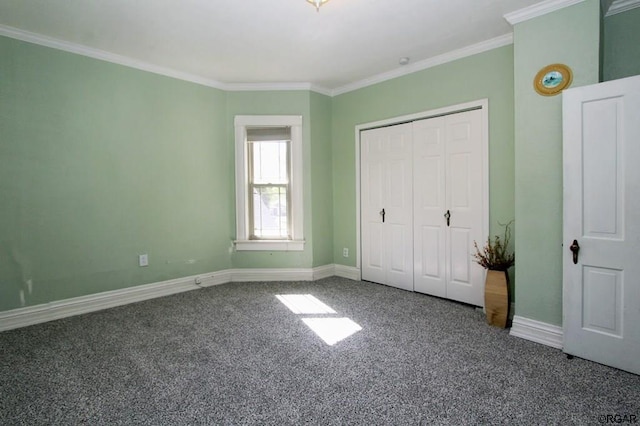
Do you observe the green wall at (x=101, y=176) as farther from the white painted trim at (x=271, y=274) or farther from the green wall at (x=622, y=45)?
the green wall at (x=622, y=45)

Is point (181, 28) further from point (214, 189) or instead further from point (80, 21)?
point (214, 189)

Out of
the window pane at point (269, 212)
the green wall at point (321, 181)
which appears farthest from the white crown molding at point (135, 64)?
the window pane at point (269, 212)

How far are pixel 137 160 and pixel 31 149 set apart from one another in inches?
37.1

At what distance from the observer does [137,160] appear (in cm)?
392

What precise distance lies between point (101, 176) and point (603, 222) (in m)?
4.55

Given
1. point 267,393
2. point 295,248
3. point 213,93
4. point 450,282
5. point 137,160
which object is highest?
point 213,93

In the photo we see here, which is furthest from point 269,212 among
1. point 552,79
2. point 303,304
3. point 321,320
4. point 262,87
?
point 552,79

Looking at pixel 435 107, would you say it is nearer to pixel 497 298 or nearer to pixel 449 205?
pixel 449 205

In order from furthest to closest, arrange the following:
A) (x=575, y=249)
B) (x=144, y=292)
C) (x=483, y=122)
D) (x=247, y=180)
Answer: (x=247, y=180)
(x=144, y=292)
(x=483, y=122)
(x=575, y=249)

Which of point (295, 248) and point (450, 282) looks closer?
point (450, 282)

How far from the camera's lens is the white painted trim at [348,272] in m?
4.82

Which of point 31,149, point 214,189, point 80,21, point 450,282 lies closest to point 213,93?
point 214,189

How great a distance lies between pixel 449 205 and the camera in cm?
381

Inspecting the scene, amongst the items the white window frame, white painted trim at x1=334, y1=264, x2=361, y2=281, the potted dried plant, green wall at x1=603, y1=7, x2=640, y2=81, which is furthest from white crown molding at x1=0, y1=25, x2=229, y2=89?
green wall at x1=603, y1=7, x2=640, y2=81
